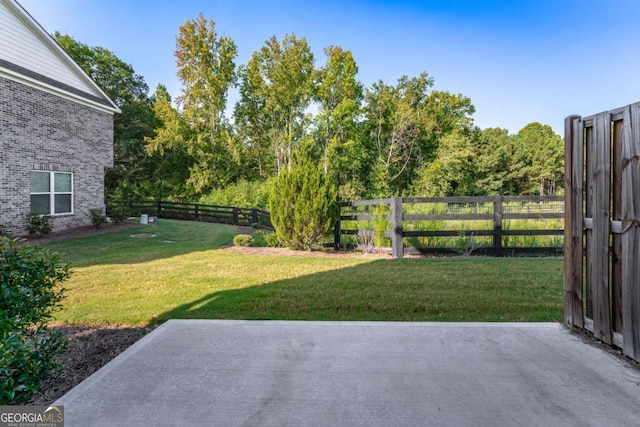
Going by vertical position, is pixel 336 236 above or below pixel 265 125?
below

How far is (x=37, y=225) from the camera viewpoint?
9.91m

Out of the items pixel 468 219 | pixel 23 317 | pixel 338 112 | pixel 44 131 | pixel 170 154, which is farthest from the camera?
pixel 170 154

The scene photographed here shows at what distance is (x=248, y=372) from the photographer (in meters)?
2.20

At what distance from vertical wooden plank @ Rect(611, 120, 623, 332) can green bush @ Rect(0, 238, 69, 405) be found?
3.66 meters

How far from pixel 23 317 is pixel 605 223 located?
3.94 m

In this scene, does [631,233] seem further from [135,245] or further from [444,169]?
[444,169]

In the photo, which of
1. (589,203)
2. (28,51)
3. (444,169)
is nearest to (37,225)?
(28,51)

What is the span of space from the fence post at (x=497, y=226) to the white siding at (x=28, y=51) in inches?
564

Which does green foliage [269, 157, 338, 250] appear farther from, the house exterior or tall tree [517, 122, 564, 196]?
tall tree [517, 122, 564, 196]

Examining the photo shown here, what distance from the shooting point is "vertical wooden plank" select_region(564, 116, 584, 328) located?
278cm

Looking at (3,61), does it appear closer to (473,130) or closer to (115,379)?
(115,379)

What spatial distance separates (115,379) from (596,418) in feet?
9.27

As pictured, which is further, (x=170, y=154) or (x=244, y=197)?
(x=170, y=154)

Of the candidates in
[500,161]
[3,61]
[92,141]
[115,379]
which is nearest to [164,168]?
[92,141]
